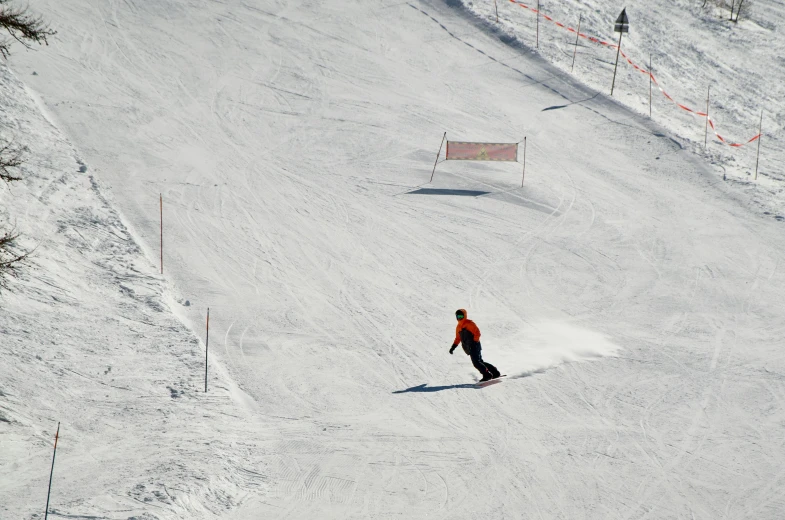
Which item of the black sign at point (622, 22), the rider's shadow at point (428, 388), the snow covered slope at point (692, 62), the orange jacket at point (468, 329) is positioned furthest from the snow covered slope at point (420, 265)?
the black sign at point (622, 22)

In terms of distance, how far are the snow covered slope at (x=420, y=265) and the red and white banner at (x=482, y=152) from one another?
1.86 ft

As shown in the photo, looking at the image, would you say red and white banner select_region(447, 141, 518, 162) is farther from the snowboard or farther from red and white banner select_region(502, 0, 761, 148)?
the snowboard

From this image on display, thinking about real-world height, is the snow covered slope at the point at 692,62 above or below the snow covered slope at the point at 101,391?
above

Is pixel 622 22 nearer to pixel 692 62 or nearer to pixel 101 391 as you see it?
pixel 692 62

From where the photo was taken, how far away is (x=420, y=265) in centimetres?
1823

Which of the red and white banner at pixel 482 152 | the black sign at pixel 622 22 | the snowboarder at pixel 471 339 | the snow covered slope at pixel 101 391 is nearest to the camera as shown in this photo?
the snow covered slope at pixel 101 391

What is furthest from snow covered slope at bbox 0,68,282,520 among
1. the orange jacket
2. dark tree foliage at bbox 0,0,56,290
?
the orange jacket

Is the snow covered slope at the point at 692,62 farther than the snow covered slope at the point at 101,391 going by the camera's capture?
Yes

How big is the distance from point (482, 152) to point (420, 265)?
499 cm

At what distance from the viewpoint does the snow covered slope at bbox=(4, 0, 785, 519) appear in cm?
1156

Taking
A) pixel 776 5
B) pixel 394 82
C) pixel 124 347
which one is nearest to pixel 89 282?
pixel 124 347

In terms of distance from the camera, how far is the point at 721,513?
10.8 m

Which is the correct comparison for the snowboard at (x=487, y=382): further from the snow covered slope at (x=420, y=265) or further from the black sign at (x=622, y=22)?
the black sign at (x=622, y=22)

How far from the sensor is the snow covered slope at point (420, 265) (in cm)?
1156
